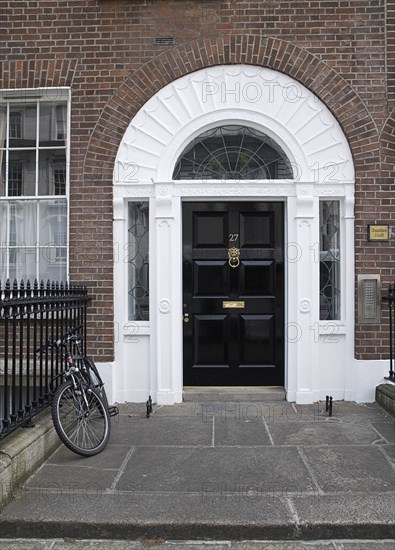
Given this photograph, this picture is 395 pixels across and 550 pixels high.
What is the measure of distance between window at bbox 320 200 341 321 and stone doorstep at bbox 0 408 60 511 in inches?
140

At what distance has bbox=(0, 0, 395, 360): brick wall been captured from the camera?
253 inches

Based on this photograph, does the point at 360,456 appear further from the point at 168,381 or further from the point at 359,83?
the point at 359,83

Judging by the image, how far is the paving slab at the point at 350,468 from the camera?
4.12 m

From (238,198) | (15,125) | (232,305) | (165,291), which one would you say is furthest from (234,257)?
(15,125)

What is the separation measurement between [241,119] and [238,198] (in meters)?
0.97

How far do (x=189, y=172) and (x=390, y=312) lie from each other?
297cm

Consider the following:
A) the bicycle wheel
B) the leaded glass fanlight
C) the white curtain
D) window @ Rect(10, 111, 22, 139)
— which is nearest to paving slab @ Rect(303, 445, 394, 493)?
the bicycle wheel

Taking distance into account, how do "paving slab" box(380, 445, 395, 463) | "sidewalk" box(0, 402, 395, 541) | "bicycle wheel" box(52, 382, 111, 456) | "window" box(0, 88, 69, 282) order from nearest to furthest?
"sidewalk" box(0, 402, 395, 541)
"bicycle wheel" box(52, 382, 111, 456)
"paving slab" box(380, 445, 395, 463)
"window" box(0, 88, 69, 282)

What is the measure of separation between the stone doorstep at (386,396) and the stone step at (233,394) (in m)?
1.11

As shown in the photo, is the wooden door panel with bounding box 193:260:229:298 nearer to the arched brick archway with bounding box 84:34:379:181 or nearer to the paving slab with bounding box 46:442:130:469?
the arched brick archway with bounding box 84:34:379:181

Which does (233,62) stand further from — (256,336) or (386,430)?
(386,430)

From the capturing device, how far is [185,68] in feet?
21.2

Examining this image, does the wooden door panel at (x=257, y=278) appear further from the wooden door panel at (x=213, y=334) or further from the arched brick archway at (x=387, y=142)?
the arched brick archway at (x=387, y=142)

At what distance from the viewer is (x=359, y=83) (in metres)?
6.45
